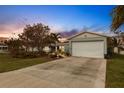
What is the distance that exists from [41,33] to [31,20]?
2.64m

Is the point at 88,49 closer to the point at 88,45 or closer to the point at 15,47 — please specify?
the point at 88,45

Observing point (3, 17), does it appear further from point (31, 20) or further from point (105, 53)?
point (105, 53)

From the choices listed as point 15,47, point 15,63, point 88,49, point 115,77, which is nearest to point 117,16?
point 115,77

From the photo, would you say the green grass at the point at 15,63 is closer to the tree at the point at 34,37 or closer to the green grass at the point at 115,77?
the green grass at the point at 115,77

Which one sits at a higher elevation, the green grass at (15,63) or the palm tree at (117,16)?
the palm tree at (117,16)

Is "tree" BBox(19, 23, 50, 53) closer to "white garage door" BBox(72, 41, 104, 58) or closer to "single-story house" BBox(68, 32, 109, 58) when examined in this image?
"single-story house" BBox(68, 32, 109, 58)

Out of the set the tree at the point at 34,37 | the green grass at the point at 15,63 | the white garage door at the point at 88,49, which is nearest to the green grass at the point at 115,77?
the green grass at the point at 15,63

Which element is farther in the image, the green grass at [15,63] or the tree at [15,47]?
the tree at [15,47]

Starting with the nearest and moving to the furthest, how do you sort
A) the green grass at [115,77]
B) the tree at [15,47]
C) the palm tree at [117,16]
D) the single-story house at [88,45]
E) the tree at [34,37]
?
the green grass at [115,77], the palm tree at [117,16], the single-story house at [88,45], the tree at [15,47], the tree at [34,37]

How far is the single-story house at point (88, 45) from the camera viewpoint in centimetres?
1717

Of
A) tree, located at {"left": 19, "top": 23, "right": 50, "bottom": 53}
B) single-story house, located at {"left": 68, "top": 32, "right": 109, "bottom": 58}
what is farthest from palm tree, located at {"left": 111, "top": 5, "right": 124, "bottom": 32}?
tree, located at {"left": 19, "top": 23, "right": 50, "bottom": 53}
